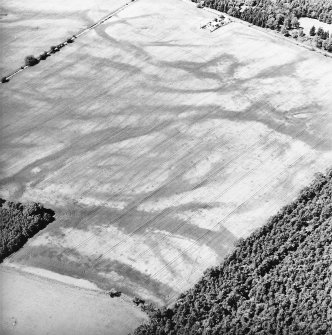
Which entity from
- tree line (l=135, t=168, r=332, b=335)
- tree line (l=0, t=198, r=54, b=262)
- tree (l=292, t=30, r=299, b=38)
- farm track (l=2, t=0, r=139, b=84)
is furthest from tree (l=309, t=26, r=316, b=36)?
tree line (l=0, t=198, r=54, b=262)

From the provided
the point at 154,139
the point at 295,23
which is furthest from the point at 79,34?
the point at 295,23

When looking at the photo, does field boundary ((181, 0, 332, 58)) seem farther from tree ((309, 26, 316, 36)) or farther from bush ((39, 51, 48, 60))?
bush ((39, 51, 48, 60))

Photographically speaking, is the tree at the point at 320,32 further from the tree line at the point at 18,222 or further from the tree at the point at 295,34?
the tree line at the point at 18,222

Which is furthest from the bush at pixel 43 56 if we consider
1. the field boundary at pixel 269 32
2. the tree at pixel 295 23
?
the tree at pixel 295 23

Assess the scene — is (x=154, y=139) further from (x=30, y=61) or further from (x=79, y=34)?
(x=79, y=34)

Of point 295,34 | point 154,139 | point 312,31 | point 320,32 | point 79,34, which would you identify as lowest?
point 154,139

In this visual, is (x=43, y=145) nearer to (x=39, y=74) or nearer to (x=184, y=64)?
(x=39, y=74)
